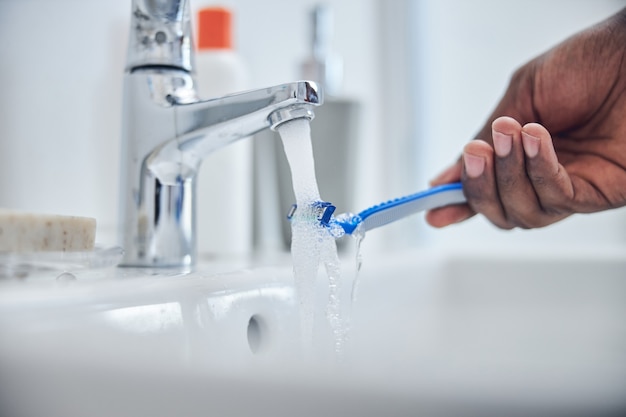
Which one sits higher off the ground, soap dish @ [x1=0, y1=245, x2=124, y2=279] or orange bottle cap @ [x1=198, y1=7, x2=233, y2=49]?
orange bottle cap @ [x1=198, y1=7, x2=233, y2=49]

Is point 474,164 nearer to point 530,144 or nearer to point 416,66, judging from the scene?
point 530,144

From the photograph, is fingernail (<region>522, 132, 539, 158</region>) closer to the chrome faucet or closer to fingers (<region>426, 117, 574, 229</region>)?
fingers (<region>426, 117, 574, 229</region>)

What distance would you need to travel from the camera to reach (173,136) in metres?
0.41

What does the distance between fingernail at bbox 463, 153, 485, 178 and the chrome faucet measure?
16 centimetres

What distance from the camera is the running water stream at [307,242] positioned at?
14.1 inches

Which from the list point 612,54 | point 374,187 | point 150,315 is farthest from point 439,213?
point 374,187

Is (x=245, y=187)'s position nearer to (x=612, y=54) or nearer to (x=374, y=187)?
(x=612, y=54)

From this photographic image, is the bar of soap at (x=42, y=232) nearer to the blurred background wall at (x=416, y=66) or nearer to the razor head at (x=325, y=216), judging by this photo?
the razor head at (x=325, y=216)

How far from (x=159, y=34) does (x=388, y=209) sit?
0.63 ft

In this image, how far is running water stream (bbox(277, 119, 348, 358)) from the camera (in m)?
0.36

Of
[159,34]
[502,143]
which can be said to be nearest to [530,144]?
[502,143]

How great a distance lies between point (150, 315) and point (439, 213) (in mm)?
305

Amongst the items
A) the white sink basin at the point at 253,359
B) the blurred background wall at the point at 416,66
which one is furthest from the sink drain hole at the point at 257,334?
the blurred background wall at the point at 416,66

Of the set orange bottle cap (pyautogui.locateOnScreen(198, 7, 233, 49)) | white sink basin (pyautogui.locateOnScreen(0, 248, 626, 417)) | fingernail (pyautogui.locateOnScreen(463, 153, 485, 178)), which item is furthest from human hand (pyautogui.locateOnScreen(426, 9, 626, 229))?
orange bottle cap (pyautogui.locateOnScreen(198, 7, 233, 49))
